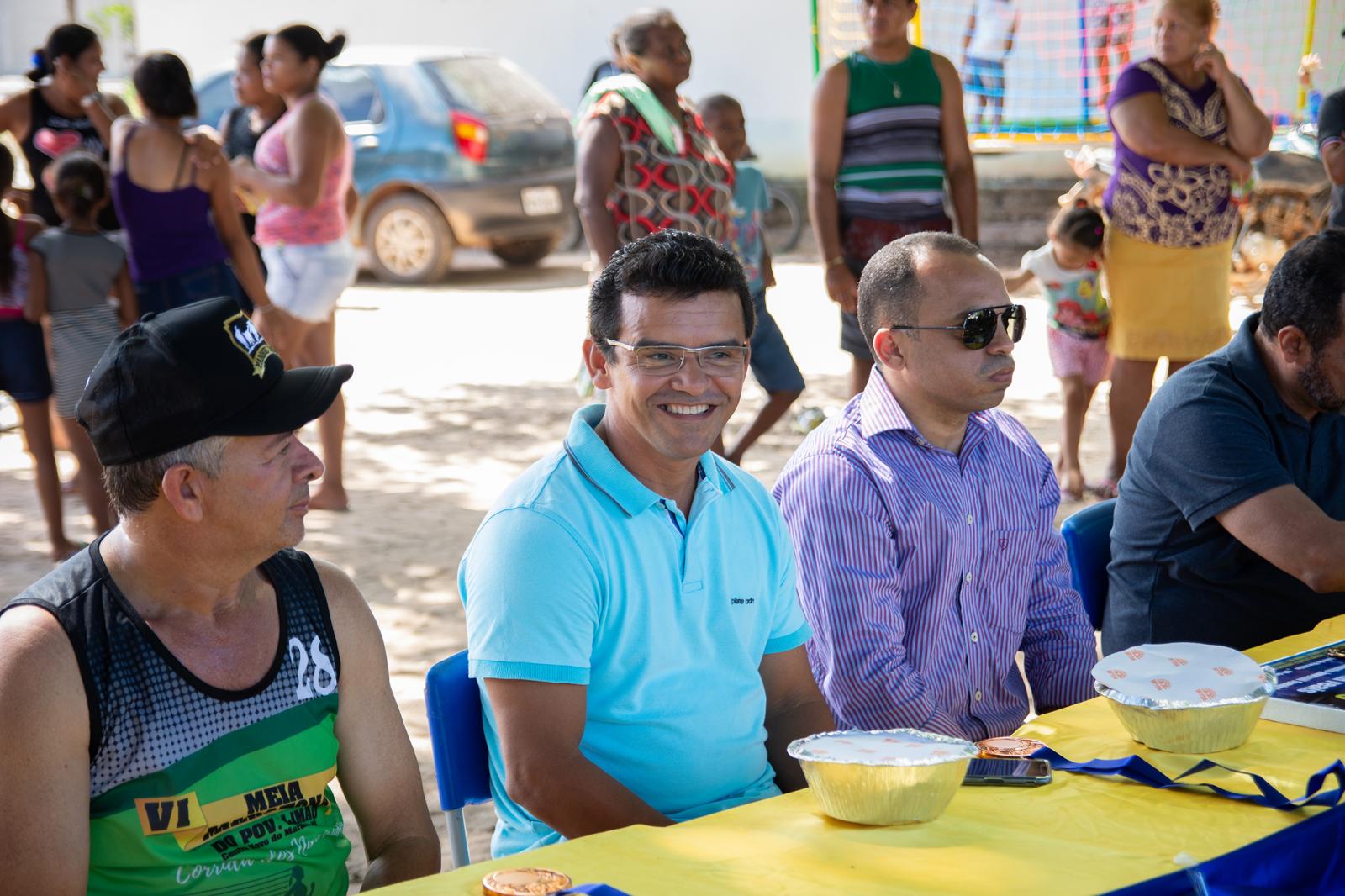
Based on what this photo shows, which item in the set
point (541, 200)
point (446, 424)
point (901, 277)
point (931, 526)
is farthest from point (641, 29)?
point (541, 200)

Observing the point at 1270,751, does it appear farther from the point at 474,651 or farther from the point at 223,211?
the point at 223,211

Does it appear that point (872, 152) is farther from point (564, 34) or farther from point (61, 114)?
point (564, 34)

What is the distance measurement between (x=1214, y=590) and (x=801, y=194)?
11.8 m

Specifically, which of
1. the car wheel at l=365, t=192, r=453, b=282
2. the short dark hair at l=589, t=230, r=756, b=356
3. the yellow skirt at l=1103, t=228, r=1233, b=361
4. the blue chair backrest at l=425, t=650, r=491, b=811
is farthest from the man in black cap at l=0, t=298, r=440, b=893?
the car wheel at l=365, t=192, r=453, b=282

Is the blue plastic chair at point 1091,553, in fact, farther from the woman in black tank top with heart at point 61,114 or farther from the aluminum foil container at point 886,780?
the woman in black tank top with heart at point 61,114

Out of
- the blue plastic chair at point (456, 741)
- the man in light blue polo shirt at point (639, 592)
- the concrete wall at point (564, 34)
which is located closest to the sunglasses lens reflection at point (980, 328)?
the man in light blue polo shirt at point (639, 592)

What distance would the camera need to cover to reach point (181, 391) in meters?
1.92

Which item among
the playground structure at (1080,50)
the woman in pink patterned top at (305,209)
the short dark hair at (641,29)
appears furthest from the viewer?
the playground structure at (1080,50)

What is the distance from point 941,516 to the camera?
279 centimetres

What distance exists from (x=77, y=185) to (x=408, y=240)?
7.38 meters

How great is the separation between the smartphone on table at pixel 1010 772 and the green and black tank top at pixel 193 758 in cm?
87

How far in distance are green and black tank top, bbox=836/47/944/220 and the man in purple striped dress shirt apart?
105 inches

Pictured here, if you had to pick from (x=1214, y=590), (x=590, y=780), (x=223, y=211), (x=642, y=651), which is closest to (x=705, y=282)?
(x=642, y=651)

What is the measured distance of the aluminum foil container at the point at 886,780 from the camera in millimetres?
1758
